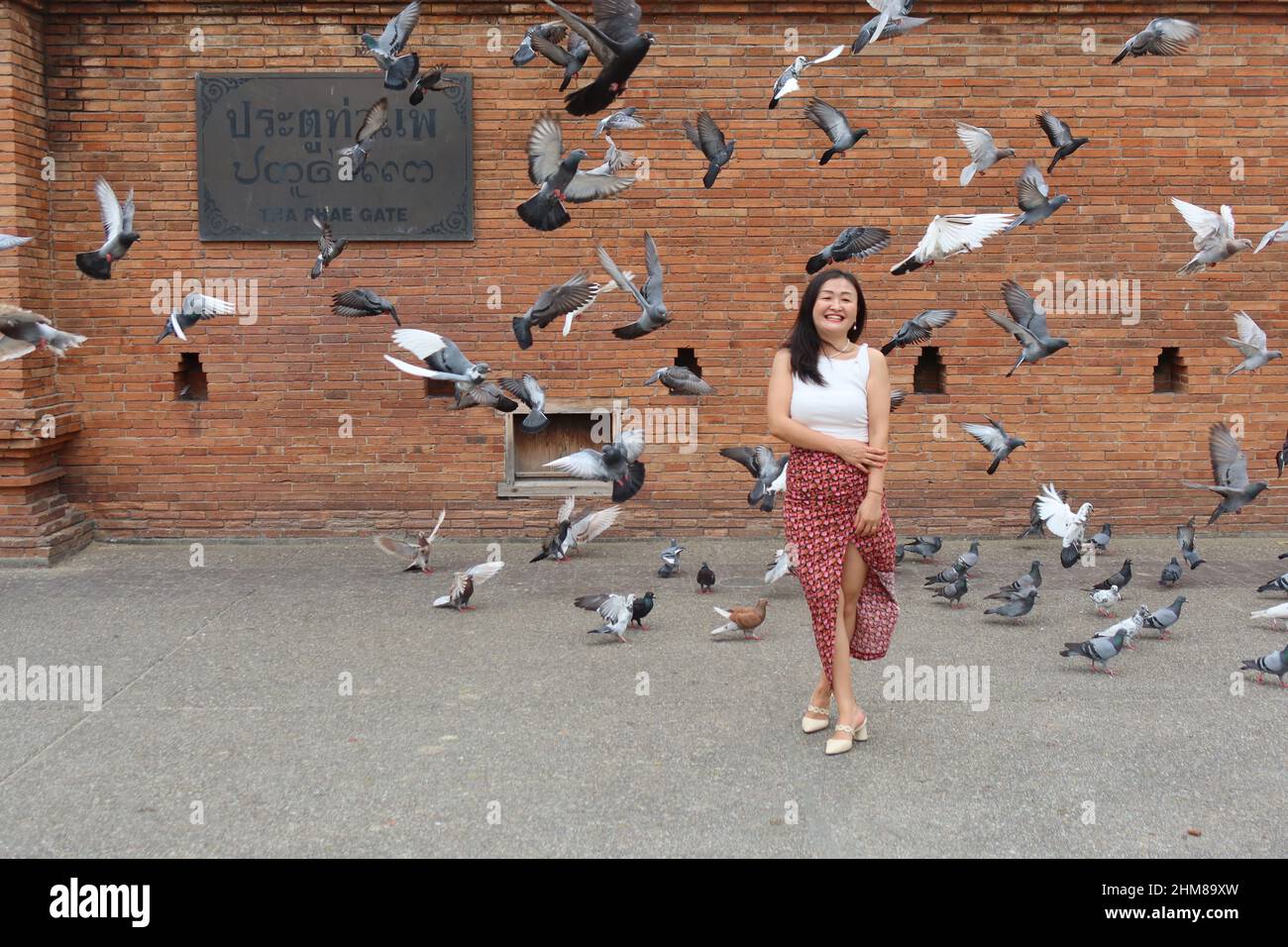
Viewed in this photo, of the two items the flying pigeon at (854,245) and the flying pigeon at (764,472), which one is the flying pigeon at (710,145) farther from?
the flying pigeon at (764,472)

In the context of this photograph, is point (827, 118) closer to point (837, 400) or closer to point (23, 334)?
point (837, 400)

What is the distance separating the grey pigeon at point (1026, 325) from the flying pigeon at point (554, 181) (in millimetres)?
3109

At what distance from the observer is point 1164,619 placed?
7.51 m

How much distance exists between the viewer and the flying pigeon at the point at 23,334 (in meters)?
7.70

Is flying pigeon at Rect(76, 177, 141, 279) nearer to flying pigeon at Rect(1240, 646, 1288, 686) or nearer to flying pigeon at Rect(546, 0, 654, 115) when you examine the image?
flying pigeon at Rect(546, 0, 654, 115)

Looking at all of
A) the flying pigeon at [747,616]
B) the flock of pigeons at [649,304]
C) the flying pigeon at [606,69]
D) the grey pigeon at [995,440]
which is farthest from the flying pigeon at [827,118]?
the flying pigeon at [747,616]

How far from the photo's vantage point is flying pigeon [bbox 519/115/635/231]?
26.7ft

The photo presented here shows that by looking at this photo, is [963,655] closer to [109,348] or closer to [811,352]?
[811,352]

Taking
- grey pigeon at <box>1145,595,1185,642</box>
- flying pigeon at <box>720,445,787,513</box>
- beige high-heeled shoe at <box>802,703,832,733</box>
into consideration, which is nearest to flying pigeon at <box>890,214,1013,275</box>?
flying pigeon at <box>720,445,787,513</box>

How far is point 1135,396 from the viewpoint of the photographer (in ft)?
35.2

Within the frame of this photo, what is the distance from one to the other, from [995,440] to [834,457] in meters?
4.95

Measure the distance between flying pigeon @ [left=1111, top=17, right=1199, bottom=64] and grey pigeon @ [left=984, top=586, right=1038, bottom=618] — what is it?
3693mm

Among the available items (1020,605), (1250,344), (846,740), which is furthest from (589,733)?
(1250,344)

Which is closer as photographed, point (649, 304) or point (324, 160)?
point (649, 304)
